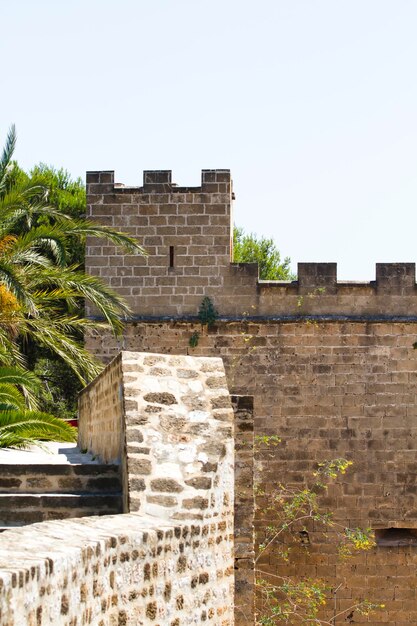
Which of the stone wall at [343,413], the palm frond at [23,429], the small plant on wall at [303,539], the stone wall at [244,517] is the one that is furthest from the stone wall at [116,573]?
the stone wall at [343,413]

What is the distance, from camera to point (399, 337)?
597 inches

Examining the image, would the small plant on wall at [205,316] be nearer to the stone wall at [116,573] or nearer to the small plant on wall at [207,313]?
the small plant on wall at [207,313]

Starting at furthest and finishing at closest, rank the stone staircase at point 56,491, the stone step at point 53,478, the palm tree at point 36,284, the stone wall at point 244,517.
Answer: the palm tree at point 36,284 → the stone wall at point 244,517 → the stone step at point 53,478 → the stone staircase at point 56,491

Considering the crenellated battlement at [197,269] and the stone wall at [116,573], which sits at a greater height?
the crenellated battlement at [197,269]

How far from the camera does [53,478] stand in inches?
297

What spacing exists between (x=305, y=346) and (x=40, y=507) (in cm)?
826

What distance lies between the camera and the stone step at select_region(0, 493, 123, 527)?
23.7 feet

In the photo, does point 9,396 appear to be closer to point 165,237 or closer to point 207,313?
→ point 207,313

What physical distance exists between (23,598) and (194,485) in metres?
2.72

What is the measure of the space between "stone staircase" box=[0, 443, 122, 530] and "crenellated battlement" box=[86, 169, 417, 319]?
7.66m

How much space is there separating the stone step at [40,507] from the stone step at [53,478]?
119 millimetres

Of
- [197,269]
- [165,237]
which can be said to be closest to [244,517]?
[197,269]

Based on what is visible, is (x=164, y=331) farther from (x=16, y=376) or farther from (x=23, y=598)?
(x=23, y=598)

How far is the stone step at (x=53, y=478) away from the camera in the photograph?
7.40 meters
